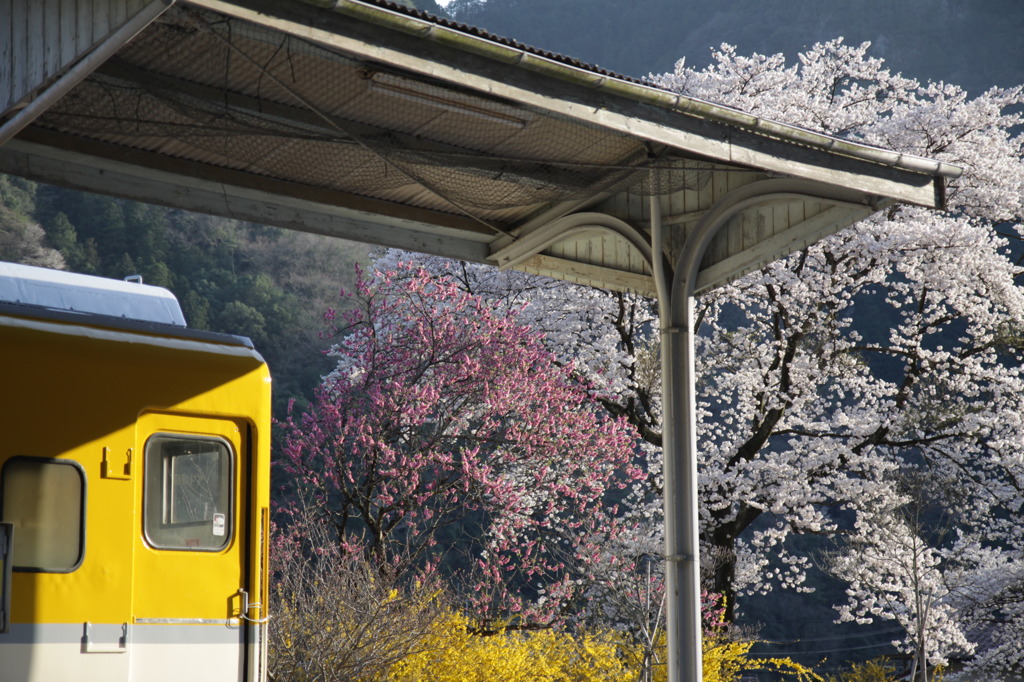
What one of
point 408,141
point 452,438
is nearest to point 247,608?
point 408,141

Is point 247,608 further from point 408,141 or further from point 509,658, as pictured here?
point 509,658

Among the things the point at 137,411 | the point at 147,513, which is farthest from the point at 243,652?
the point at 137,411

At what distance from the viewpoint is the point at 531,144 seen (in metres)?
6.65

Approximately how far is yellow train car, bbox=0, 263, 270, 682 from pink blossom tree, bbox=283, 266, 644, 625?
483cm

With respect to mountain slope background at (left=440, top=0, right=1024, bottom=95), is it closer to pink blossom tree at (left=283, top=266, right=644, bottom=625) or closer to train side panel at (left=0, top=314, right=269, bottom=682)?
pink blossom tree at (left=283, top=266, right=644, bottom=625)

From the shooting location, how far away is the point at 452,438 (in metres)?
11.9

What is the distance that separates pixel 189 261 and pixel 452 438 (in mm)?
22572

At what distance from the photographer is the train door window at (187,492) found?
194 inches

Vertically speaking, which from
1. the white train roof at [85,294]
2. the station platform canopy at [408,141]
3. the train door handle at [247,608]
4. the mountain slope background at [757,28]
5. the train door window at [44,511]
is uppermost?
the mountain slope background at [757,28]

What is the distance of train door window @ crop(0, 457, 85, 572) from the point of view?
4.49m

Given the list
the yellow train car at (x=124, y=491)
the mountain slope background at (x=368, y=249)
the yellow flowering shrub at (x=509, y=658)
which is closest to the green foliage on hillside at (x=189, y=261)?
the mountain slope background at (x=368, y=249)

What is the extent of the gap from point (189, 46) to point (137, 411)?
194cm

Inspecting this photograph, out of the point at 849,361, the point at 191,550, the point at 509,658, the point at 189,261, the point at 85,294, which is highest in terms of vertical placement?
the point at 189,261

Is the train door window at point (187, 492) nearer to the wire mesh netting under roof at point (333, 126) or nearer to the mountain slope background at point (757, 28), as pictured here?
the wire mesh netting under roof at point (333, 126)
